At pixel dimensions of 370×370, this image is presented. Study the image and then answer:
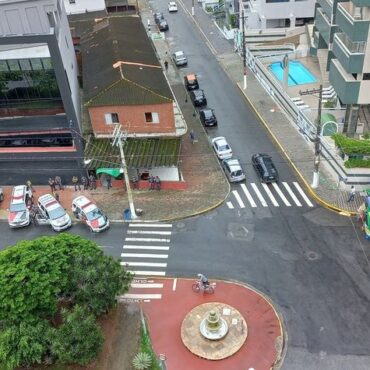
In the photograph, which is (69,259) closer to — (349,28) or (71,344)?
(71,344)

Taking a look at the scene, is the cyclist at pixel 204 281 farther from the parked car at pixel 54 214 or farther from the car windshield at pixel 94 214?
the parked car at pixel 54 214

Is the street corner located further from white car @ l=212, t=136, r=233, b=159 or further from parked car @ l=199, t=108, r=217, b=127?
parked car @ l=199, t=108, r=217, b=127

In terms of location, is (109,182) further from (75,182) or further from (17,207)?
(17,207)

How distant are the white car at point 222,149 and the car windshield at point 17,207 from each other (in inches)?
785

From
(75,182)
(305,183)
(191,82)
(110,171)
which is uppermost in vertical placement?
(110,171)

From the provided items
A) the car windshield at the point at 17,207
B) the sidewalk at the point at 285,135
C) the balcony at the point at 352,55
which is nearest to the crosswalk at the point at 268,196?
the sidewalk at the point at 285,135

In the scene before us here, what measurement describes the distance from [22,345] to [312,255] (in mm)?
21743

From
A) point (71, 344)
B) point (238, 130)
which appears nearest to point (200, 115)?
point (238, 130)

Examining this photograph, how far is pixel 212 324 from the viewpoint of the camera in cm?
2989

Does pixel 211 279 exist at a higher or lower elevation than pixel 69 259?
lower

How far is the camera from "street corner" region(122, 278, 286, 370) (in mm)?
29219

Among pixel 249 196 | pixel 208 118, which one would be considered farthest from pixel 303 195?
pixel 208 118

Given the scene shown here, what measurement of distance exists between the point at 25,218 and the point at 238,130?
25.3m

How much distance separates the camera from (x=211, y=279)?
114ft
